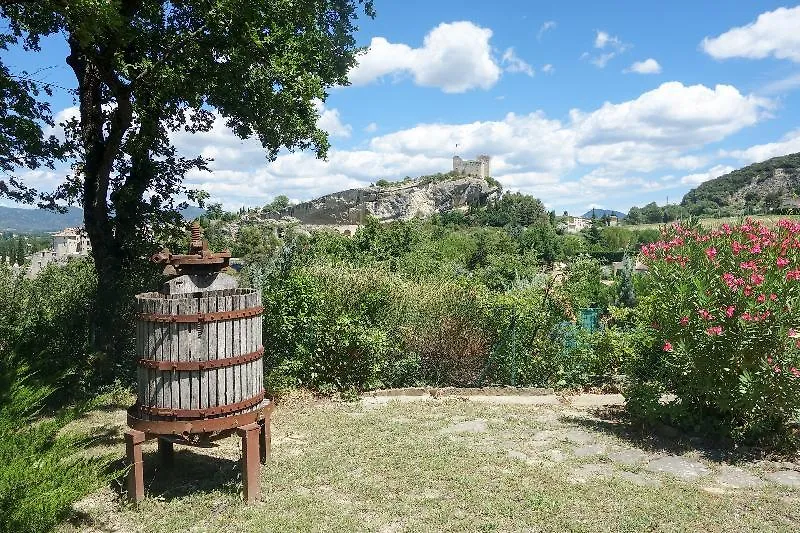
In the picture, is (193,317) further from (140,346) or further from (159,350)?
(140,346)

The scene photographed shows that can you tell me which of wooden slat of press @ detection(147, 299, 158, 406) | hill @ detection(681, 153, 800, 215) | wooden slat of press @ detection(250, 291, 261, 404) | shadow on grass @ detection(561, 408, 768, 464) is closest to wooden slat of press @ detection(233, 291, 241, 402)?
wooden slat of press @ detection(250, 291, 261, 404)

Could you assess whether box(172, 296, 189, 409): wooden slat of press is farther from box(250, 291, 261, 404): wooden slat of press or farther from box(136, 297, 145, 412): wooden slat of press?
box(250, 291, 261, 404): wooden slat of press

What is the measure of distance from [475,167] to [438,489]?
155891 mm

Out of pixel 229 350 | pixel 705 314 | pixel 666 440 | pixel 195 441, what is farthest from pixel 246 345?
pixel 666 440

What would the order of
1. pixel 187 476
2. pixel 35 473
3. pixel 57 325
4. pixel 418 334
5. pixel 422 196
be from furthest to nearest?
pixel 422 196, pixel 418 334, pixel 57 325, pixel 187 476, pixel 35 473

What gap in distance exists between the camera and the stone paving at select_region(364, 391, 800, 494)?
4859 mm

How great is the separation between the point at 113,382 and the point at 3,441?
471cm

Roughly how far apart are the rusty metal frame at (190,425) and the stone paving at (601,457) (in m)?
2.48

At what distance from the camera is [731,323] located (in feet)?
17.3

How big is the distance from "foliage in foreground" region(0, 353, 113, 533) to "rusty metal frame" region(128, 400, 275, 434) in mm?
449

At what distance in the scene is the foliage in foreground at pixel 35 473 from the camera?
3.02 meters

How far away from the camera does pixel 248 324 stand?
4.64m

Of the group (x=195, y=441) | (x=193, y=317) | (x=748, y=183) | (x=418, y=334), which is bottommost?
(x=195, y=441)

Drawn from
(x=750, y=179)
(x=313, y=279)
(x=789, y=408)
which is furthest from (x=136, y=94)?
(x=750, y=179)
